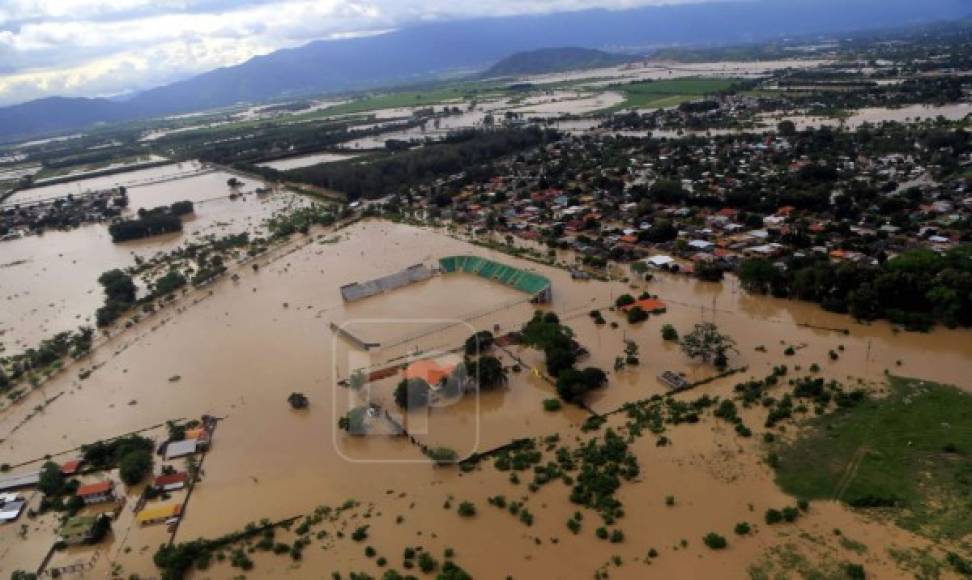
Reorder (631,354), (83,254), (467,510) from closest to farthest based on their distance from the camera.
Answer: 1. (467,510)
2. (631,354)
3. (83,254)

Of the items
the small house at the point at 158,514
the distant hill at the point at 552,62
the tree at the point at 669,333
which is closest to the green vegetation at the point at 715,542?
the tree at the point at 669,333

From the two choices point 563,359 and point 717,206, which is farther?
point 717,206

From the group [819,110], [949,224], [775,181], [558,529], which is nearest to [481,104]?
[819,110]

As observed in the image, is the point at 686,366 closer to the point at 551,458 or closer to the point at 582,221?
the point at 551,458

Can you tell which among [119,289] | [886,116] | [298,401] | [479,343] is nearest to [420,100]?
[886,116]

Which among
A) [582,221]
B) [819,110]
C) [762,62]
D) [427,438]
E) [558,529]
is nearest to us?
[558,529]

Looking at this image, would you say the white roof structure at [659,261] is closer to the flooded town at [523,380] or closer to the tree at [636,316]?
the flooded town at [523,380]

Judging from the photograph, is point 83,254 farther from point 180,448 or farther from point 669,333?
point 669,333

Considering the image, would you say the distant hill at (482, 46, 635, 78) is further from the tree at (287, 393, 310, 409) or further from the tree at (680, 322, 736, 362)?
the tree at (287, 393, 310, 409)
